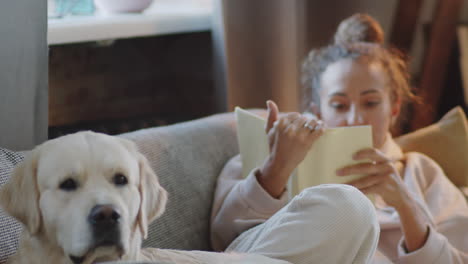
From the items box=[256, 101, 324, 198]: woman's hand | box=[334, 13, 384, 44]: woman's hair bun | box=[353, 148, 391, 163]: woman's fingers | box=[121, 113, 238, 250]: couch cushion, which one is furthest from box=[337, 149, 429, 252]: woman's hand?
box=[334, 13, 384, 44]: woman's hair bun

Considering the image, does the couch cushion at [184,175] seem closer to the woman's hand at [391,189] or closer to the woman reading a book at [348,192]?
the woman reading a book at [348,192]

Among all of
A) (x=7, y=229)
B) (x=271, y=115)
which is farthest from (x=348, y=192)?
(x=7, y=229)

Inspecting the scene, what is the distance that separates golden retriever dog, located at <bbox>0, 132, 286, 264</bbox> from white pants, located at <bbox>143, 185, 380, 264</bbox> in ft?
0.68

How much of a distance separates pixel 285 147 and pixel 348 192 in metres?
0.22

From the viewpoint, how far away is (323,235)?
1.09 m

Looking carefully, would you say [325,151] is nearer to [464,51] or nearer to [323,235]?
[323,235]

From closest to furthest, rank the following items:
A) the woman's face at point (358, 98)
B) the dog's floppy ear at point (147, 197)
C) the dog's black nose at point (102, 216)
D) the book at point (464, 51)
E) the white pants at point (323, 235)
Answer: the dog's black nose at point (102, 216) < the dog's floppy ear at point (147, 197) < the white pants at point (323, 235) < the woman's face at point (358, 98) < the book at point (464, 51)

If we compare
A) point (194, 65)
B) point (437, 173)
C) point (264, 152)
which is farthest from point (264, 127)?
point (194, 65)

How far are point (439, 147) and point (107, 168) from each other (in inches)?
45.9

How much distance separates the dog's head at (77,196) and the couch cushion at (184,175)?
443 mm

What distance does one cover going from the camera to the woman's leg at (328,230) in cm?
109

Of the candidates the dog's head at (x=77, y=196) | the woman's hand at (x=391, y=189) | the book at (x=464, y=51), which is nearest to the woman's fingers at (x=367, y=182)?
the woman's hand at (x=391, y=189)

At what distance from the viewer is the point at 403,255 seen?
1370 mm

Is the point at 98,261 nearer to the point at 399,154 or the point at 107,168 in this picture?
the point at 107,168
